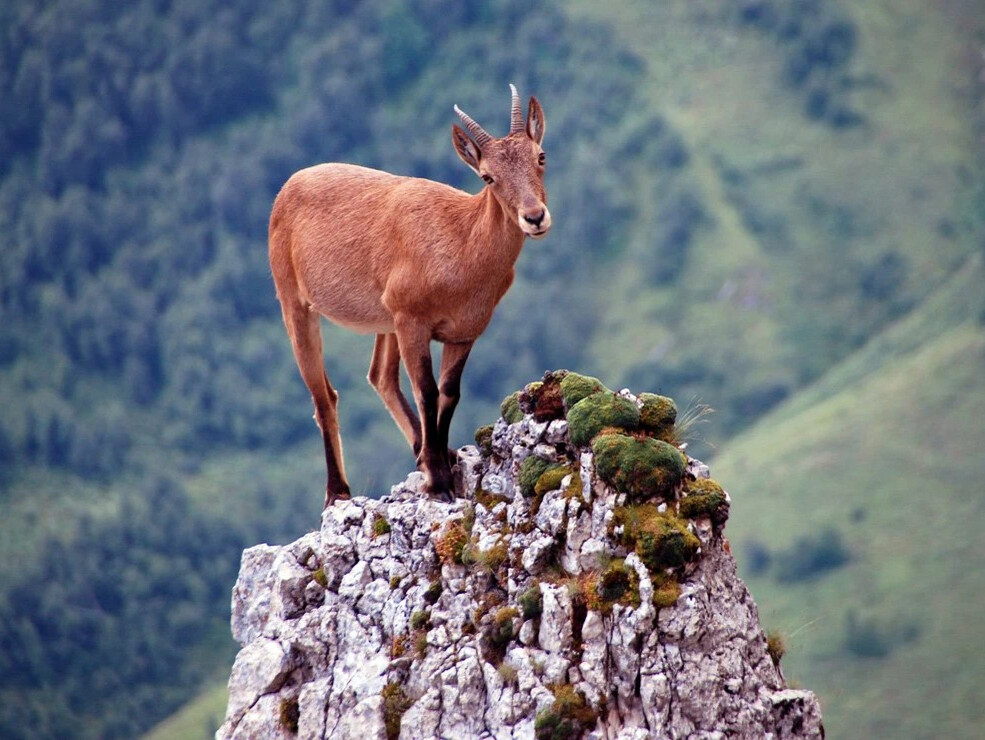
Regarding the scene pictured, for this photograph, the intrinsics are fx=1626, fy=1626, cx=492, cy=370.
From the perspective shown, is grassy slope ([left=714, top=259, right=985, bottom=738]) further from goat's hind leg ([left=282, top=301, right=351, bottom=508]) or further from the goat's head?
the goat's head

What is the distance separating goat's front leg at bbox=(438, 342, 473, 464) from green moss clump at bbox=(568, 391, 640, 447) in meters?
2.56

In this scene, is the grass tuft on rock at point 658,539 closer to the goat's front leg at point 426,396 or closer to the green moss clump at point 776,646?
the green moss clump at point 776,646

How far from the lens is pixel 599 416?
29.5 m

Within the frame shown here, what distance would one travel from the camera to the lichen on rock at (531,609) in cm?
2709

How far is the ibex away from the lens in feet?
96.1

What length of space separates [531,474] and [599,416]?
1738 millimetres

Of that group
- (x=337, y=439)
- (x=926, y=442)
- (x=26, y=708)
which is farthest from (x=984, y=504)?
(x=337, y=439)

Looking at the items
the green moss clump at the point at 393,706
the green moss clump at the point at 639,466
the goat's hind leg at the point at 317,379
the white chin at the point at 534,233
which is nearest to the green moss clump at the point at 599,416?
the green moss clump at the point at 639,466

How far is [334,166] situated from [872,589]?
143426mm

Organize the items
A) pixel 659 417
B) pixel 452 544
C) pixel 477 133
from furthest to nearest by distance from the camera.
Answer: pixel 452 544 → pixel 659 417 → pixel 477 133

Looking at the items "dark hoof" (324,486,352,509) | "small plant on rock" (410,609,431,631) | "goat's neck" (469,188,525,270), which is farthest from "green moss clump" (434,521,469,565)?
"goat's neck" (469,188,525,270)

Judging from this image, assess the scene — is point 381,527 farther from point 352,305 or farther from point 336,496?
point 352,305

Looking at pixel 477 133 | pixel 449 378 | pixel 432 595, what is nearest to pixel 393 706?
pixel 432 595

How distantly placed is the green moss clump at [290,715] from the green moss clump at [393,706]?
202 cm
